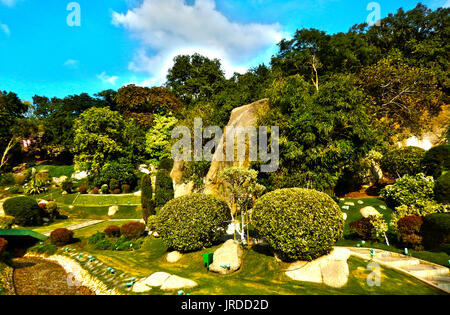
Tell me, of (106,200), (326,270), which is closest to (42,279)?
(326,270)

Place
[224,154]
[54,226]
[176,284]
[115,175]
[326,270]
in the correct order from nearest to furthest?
1. [176,284]
2. [326,270]
3. [224,154]
4. [54,226]
5. [115,175]

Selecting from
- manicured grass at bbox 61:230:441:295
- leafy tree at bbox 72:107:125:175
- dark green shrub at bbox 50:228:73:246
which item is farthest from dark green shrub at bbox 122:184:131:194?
manicured grass at bbox 61:230:441:295

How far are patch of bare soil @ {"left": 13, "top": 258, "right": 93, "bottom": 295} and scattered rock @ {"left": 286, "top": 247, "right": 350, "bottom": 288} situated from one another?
27.2 ft

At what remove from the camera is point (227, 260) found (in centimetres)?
1030

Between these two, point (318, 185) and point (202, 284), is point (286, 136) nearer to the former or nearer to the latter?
point (318, 185)

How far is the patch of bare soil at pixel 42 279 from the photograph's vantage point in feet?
29.3

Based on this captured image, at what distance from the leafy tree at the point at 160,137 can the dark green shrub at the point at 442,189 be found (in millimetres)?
35522

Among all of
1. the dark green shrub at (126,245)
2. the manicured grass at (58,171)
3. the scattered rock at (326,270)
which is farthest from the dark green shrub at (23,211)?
the scattered rock at (326,270)

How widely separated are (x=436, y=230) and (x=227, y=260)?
943 cm

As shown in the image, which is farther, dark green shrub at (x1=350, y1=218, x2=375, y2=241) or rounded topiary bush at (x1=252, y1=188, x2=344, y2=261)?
dark green shrub at (x1=350, y1=218, x2=375, y2=241)

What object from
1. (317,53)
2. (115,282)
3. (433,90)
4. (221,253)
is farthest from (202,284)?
(433,90)

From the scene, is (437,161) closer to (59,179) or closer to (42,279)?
(42,279)

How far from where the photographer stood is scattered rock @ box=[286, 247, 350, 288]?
813 centimetres

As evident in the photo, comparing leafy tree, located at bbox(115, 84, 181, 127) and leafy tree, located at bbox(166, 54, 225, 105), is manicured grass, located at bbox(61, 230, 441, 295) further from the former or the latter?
leafy tree, located at bbox(166, 54, 225, 105)
